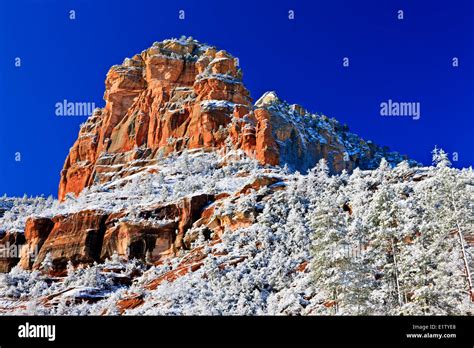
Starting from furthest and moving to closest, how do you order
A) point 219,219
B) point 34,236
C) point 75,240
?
point 34,236 < point 75,240 < point 219,219

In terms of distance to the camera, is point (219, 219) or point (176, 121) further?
point (176, 121)

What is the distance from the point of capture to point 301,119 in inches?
7190

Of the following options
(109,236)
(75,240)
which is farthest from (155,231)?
(75,240)

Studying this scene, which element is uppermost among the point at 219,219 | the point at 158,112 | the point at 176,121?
the point at 158,112

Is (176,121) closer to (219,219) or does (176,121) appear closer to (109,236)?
(109,236)

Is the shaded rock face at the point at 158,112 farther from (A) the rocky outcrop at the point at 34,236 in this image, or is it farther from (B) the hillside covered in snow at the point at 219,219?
Result: (A) the rocky outcrop at the point at 34,236

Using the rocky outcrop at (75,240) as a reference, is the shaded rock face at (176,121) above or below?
above

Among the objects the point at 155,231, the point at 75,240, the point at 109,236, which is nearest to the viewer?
the point at 155,231

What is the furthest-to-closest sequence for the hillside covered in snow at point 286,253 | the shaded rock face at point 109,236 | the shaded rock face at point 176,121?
the shaded rock face at point 176,121, the shaded rock face at point 109,236, the hillside covered in snow at point 286,253

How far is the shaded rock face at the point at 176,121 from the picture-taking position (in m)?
134

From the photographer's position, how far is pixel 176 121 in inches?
5719

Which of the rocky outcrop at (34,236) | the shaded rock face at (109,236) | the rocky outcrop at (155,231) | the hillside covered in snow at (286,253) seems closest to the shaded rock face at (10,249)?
the shaded rock face at (109,236)

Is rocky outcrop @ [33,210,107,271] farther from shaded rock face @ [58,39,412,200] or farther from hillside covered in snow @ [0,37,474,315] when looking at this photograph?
shaded rock face @ [58,39,412,200]

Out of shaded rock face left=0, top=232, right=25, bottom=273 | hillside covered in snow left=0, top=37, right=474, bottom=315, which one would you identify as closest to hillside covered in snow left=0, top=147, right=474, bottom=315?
hillside covered in snow left=0, top=37, right=474, bottom=315
